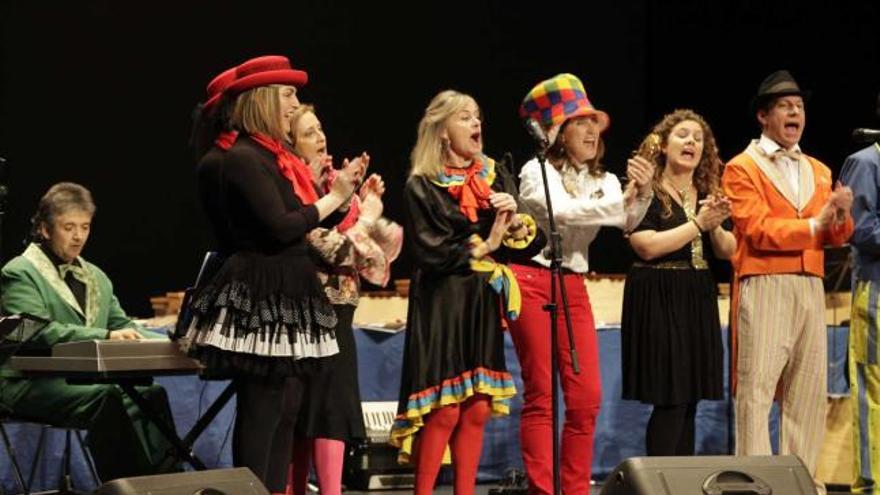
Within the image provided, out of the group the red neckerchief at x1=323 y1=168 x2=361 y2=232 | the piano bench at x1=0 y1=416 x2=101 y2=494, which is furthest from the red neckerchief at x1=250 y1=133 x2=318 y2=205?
the piano bench at x1=0 y1=416 x2=101 y2=494

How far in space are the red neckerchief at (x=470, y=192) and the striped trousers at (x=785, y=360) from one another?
1241 mm

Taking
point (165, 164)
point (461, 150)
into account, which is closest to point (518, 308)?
point (461, 150)

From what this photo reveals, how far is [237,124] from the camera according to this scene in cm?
412

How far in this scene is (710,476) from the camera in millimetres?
3510

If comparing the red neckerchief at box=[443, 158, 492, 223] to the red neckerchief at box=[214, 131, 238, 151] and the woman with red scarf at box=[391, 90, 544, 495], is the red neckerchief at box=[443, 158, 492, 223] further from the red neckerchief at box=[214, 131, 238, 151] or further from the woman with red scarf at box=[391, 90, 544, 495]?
the red neckerchief at box=[214, 131, 238, 151]

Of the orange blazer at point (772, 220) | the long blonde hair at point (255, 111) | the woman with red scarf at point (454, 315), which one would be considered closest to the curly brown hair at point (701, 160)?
the orange blazer at point (772, 220)

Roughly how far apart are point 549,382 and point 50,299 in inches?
76.9

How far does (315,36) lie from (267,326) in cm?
461

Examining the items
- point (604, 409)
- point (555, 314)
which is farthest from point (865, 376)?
point (604, 409)

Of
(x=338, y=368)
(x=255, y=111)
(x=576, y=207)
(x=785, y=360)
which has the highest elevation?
(x=255, y=111)

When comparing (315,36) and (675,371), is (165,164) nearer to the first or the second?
(315,36)

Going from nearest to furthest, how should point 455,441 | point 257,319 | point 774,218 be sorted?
point 257,319, point 455,441, point 774,218

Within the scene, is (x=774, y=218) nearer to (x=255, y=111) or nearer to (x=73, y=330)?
(x=255, y=111)

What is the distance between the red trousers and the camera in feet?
16.4
